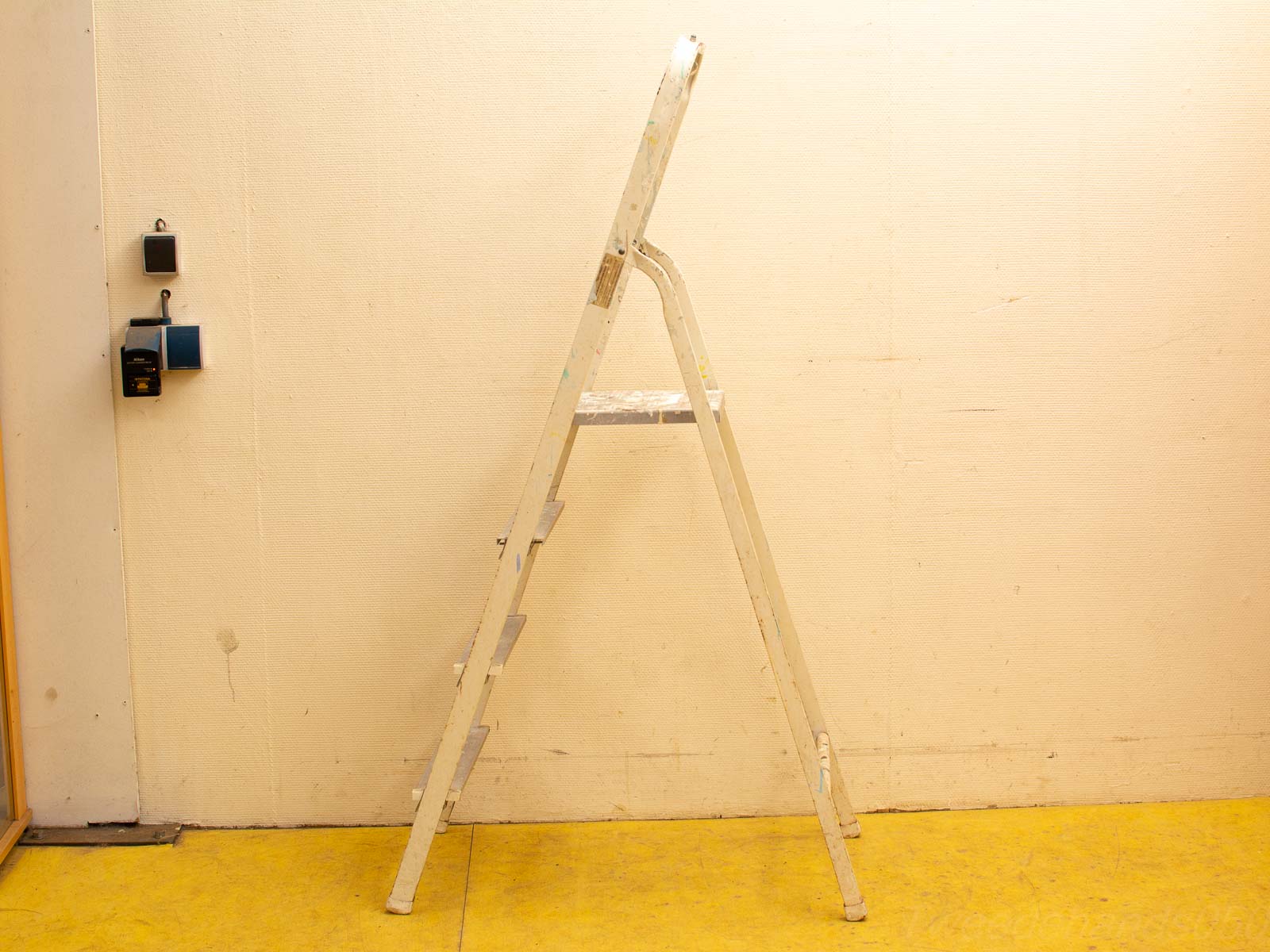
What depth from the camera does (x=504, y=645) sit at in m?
1.98

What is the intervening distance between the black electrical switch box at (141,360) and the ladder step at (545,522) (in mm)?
859

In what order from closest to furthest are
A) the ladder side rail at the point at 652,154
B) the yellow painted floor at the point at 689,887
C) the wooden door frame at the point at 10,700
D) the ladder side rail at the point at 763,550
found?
the ladder side rail at the point at 652,154
the yellow painted floor at the point at 689,887
the ladder side rail at the point at 763,550
the wooden door frame at the point at 10,700

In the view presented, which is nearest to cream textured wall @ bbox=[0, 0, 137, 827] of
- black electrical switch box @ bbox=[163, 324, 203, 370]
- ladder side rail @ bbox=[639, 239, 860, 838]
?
black electrical switch box @ bbox=[163, 324, 203, 370]

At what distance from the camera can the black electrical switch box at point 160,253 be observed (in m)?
2.14

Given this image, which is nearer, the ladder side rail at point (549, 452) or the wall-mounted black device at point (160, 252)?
the ladder side rail at point (549, 452)

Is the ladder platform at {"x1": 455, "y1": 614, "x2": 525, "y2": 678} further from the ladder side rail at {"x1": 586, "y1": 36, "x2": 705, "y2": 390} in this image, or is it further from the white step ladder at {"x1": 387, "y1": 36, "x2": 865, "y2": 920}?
the ladder side rail at {"x1": 586, "y1": 36, "x2": 705, "y2": 390}

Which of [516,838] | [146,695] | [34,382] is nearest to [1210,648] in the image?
[516,838]

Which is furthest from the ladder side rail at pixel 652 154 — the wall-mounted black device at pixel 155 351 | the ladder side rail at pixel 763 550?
the wall-mounted black device at pixel 155 351

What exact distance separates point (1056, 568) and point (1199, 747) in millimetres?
578

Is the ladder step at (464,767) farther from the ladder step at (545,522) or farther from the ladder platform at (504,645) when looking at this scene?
the ladder step at (545,522)

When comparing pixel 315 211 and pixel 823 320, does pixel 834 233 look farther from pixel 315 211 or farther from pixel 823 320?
pixel 315 211

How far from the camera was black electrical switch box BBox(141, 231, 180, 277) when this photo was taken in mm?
2143

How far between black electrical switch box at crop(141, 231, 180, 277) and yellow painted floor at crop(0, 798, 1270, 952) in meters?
1.29

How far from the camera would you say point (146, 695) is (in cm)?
229
